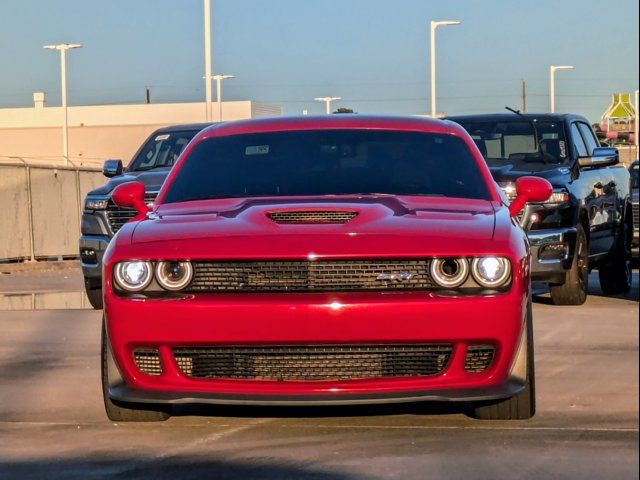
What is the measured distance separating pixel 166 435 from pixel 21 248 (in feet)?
63.2

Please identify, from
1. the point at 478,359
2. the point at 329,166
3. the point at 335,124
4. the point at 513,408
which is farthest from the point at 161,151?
the point at 478,359

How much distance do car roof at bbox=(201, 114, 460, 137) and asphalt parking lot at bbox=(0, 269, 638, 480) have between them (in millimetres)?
1531

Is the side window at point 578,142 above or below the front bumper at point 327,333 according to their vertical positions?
above

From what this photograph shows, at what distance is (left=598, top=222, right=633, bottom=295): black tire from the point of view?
14.2 metres

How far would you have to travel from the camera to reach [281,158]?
24.4 ft

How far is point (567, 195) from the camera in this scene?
490 inches

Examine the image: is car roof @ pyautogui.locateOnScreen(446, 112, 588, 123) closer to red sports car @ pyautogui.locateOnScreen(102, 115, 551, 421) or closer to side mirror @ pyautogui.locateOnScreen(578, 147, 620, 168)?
side mirror @ pyautogui.locateOnScreen(578, 147, 620, 168)

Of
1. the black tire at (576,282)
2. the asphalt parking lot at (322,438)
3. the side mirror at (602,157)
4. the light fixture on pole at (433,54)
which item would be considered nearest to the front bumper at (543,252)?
the black tire at (576,282)

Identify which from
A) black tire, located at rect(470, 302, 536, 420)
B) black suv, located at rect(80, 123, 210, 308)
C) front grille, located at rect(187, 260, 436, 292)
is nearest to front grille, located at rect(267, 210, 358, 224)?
front grille, located at rect(187, 260, 436, 292)

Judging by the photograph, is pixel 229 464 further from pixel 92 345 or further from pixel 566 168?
pixel 566 168

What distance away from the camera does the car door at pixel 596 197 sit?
13078mm

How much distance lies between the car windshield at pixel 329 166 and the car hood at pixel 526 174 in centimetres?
481

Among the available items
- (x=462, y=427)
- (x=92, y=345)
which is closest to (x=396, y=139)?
(x=462, y=427)

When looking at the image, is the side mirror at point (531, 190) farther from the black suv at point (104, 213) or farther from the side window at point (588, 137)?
the side window at point (588, 137)
